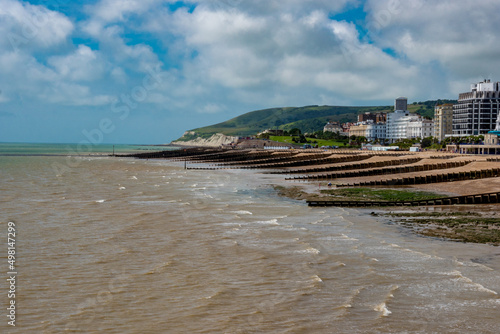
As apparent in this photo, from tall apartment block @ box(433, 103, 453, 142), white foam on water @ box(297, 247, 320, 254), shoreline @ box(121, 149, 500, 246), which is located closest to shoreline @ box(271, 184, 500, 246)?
shoreline @ box(121, 149, 500, 246)

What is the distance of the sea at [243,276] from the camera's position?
11125mm

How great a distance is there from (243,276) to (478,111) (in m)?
181

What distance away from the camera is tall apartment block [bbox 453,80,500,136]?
173 m

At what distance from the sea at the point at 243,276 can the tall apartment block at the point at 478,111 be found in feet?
549

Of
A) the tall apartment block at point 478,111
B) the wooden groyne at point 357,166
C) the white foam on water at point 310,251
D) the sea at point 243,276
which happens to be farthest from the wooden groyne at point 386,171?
the tall apartment block at point 478,111

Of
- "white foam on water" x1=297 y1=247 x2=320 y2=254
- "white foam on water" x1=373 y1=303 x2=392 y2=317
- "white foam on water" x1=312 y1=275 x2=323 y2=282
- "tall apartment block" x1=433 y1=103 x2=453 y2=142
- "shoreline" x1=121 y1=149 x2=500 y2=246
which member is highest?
"tall apartment block" x1=433 y1=103 x2=453 y2=142

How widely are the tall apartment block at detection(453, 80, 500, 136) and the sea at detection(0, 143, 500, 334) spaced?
16739cm

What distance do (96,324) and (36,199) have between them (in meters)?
27.0

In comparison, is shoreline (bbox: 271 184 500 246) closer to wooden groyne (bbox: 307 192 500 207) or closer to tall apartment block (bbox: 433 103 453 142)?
wooden groyne (bbox: 307 192 500 207)

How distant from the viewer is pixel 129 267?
1570 centimetres

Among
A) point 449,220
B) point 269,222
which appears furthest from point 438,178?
point 269,222

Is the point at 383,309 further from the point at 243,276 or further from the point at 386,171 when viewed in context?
the point at 386,171

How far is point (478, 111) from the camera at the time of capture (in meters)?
174

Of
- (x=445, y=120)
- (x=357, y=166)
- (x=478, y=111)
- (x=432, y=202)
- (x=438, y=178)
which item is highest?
(x=478, y=111)
